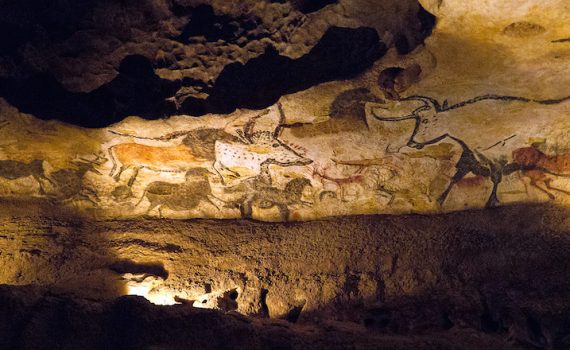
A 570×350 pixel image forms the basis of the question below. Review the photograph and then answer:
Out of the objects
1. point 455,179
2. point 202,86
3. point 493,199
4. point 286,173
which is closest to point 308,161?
point 286,173

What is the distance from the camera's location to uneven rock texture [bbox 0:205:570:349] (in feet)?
11.3

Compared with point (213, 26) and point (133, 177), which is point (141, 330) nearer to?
point (133, 177)

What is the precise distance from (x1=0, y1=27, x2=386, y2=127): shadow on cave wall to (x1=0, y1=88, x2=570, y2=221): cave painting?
0.15m

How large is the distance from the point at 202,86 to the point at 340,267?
1.99m

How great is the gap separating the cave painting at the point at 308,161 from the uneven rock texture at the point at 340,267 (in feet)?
0.58

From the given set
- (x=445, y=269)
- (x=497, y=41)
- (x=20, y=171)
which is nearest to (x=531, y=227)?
(x=445, y=269)

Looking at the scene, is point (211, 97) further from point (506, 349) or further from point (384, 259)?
point (506, 349)

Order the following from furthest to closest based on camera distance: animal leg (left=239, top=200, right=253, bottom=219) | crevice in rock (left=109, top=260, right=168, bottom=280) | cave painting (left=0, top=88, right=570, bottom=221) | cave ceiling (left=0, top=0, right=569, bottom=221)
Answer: animal leg (left=239, top=200, right=253, bottom=219) → crevice in rock (left=109, top=260, right=168, bottom=280) → cave painting (left=0, top=88, right=570, bottom=221) → cave ceiling (left=0, top=0, right=569, bottom=221)

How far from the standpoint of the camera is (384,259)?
391cm

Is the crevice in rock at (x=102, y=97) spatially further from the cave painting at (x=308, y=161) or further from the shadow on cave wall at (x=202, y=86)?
the cave painting at (x=308, y=161)

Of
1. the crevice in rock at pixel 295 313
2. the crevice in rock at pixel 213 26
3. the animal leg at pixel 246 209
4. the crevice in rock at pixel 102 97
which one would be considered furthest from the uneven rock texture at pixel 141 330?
the crevice in rock at pixel 213 26

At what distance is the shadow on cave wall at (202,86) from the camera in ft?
10.0

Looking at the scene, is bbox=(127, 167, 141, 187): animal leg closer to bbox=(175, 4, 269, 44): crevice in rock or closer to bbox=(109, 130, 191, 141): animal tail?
bbox=(109, 130, 191, 141): animal tail

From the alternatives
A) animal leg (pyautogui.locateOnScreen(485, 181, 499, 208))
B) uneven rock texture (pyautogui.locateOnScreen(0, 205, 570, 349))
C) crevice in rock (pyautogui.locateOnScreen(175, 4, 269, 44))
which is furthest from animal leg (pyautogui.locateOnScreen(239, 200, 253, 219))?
animal leg (pyautogui.locateOnScreen(485, 181, 499, 208))
